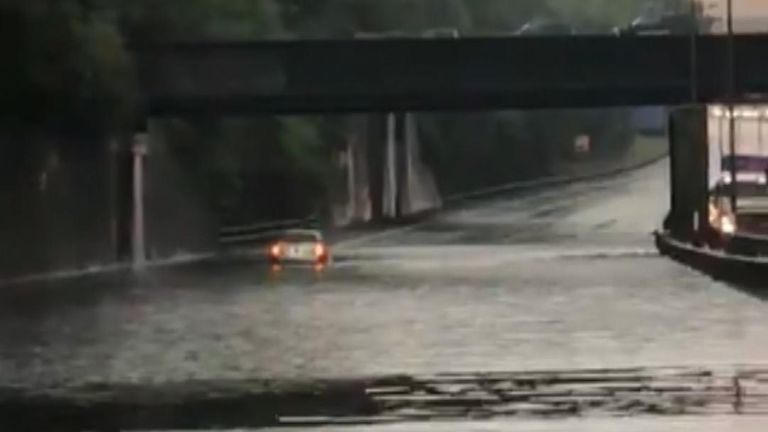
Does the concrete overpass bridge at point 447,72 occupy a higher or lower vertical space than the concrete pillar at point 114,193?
higher

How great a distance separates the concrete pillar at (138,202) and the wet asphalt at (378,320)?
10.4 ft

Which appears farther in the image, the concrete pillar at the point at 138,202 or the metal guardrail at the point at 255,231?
the metal guardrail at the point at 255,231

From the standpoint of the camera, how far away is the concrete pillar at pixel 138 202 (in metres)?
76.6

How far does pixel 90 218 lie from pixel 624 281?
77.9ft

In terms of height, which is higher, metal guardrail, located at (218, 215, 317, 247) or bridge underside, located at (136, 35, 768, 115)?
bridge underside, located at (136, 35, 768, 115)

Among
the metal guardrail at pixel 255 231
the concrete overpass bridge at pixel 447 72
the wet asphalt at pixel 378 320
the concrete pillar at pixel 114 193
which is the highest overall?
the concrete overpass bridge at pixel 447 72

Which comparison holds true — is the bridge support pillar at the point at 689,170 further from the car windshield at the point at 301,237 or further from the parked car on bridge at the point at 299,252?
the car windshield at the point at 301,237

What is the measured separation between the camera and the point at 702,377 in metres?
24.6

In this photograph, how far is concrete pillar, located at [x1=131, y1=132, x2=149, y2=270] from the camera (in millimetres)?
76562

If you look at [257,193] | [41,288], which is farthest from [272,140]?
[41,288]

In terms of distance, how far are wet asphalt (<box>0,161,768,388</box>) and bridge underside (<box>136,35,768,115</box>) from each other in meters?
5.71

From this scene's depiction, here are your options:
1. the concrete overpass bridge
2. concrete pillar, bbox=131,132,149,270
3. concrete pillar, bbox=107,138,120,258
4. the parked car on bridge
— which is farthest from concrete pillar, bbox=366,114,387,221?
the parked car on bridge

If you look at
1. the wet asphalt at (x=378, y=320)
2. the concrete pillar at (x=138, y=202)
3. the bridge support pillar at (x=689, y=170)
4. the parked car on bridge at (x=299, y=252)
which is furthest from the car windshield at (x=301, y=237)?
the bridge support pillar at (x=689, y=170)

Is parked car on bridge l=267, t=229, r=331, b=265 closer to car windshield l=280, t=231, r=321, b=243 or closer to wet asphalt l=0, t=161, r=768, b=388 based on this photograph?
car windshield l=280, t=231, r=321, b=243
